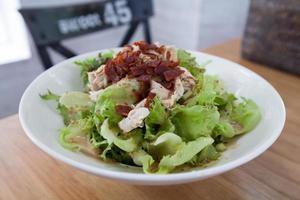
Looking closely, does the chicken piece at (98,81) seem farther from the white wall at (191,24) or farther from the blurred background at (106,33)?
the white wall at (191,24)

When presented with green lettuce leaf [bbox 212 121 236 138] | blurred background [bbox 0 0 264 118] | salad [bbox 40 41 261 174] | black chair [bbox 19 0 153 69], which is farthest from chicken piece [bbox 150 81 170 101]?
blurred background [bbox 0 0 264 118]

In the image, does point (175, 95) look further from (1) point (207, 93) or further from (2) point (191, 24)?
(2) point (191, 24)

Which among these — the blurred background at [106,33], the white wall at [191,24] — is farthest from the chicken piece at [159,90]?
the white wall at [191,24]

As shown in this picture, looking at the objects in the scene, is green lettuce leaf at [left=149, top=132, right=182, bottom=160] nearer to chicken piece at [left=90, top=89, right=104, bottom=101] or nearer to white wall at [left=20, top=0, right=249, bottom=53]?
chicken piece at [left=90, top=89, right=104, bottom=101]

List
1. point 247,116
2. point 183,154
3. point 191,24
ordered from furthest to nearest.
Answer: point 191,24, point 247,116, point 183,154

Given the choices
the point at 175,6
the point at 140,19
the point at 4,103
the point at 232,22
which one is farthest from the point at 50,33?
the point at 232,22

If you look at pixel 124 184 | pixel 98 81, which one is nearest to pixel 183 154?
pixel 124 184
